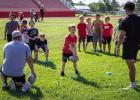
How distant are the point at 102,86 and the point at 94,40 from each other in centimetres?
842

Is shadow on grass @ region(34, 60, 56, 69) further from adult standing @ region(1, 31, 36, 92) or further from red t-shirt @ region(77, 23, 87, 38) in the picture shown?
red t-shirt @ region(77, 23, 87, 38)

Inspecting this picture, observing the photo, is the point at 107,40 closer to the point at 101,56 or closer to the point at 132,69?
the point at 101,56

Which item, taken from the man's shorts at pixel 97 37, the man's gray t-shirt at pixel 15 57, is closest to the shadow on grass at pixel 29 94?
the man's gray t-shirt at pixel 15 57

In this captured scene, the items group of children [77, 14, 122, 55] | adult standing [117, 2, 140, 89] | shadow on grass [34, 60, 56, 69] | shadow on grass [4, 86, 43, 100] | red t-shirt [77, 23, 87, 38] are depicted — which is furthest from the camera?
red t-shirt [77, 23, 87, 38]

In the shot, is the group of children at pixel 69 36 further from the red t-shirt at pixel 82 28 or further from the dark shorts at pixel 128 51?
the dark shorts at pixel 128 51

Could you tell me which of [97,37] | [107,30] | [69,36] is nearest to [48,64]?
[69,36]

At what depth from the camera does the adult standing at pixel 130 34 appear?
10000mm

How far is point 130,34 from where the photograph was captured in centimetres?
1015

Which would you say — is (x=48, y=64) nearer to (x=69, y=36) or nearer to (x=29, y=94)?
(x=69, y=36)

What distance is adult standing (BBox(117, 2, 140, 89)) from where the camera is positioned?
10000 millimetres

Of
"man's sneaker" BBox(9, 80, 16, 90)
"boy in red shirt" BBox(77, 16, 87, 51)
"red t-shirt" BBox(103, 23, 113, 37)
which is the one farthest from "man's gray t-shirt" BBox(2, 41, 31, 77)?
"boy in red shirt" BBox(77, 16, 87, 51)

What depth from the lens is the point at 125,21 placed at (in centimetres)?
999

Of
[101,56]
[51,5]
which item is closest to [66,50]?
[101,56]

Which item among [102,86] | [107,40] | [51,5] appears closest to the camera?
[102,86]
